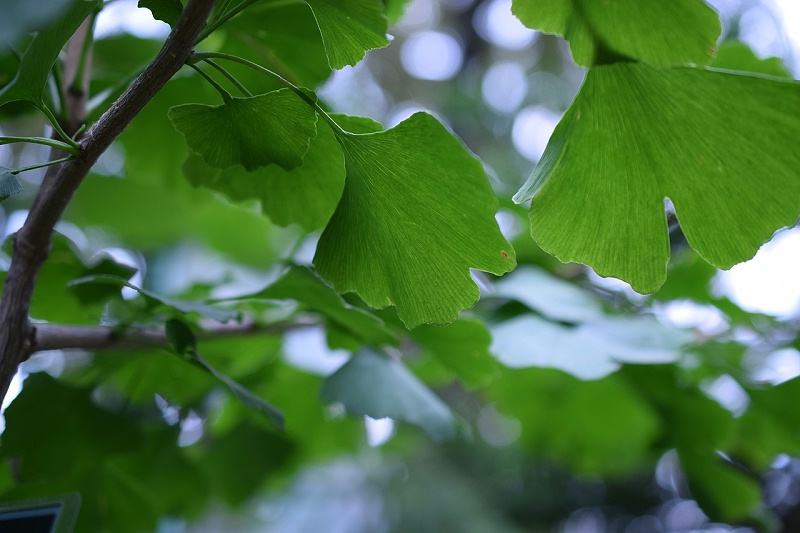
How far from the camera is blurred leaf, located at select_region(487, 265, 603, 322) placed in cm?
55

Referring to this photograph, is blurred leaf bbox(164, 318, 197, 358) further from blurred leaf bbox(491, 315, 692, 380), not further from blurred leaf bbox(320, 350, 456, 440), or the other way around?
blurred leaf bbox(491, 315, 692, 380)

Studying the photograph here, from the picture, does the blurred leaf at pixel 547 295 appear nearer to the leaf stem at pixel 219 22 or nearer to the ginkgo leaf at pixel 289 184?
the ginkgo leaf at pixel 289 184

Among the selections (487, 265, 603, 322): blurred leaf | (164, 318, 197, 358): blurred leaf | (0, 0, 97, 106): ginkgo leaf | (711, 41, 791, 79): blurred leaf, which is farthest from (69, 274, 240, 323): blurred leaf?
(711, 41, 791, 79): blurred leaf

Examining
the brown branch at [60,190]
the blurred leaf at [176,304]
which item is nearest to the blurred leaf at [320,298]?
the blurred leaf at [176,304]

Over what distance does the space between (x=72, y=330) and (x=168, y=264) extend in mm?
687

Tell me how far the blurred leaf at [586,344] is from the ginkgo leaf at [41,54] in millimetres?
348

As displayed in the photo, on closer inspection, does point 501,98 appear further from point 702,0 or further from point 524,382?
point 702,0

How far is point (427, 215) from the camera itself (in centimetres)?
33

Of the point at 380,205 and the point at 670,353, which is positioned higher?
the point at 380,205

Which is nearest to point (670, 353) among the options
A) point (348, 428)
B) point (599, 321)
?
point (599, 321)

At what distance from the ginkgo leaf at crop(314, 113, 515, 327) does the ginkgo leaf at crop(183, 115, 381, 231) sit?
6 centimetres

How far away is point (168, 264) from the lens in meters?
1.08

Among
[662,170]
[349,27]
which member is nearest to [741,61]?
[662,170]

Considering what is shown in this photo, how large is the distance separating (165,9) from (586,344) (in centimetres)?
38
